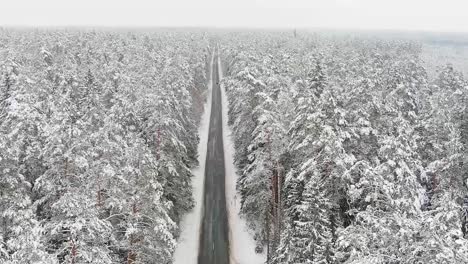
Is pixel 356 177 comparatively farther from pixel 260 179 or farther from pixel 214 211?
pixel 214 211

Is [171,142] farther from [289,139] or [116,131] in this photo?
[289,139]

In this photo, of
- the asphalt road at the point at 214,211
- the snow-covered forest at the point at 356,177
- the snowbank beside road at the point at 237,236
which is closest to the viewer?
the snow-covered forest at the point at 356,177

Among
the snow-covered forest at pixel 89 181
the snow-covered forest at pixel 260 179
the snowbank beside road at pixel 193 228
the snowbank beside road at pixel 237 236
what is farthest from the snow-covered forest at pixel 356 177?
the snow-covered forest at pixel 89 181

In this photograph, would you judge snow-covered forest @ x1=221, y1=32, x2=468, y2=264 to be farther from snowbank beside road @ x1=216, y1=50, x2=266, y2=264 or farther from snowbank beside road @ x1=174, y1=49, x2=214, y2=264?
snowbank beside road @ x1=174, y1=49, x2=214, y2=264

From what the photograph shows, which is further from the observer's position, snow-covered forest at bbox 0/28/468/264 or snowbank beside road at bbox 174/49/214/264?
snowbank beside road at bbox 174/49/214/264

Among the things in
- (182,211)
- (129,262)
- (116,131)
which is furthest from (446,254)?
(182,211)

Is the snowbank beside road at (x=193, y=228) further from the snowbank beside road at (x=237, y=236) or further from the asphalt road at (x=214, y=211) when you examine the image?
the snowbank beside road at (x=237, y=236)

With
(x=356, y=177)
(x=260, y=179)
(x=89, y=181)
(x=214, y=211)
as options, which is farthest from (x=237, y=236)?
(x=89, y=181)

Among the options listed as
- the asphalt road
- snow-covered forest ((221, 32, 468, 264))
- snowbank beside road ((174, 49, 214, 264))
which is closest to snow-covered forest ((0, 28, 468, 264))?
snow-covered forest ((221, 32, 468, 264))
